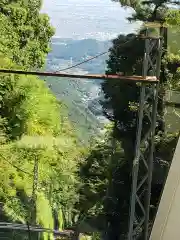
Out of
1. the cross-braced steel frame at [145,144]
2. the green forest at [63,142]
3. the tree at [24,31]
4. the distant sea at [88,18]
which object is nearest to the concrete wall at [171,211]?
the cross-braced steel frame at [145,144]

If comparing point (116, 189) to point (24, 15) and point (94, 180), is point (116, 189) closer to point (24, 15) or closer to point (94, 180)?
point (94, 180)

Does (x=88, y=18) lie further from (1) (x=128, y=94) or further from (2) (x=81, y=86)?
(1) (x=128, y=94)

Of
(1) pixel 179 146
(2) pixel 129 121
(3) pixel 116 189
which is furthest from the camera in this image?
(3) pixel 116 189

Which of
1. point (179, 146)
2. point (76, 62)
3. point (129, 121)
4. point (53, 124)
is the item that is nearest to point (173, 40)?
point (129, 121)

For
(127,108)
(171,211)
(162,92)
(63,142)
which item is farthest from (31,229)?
(171,211)

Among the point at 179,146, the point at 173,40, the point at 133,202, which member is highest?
the point at 173,40
